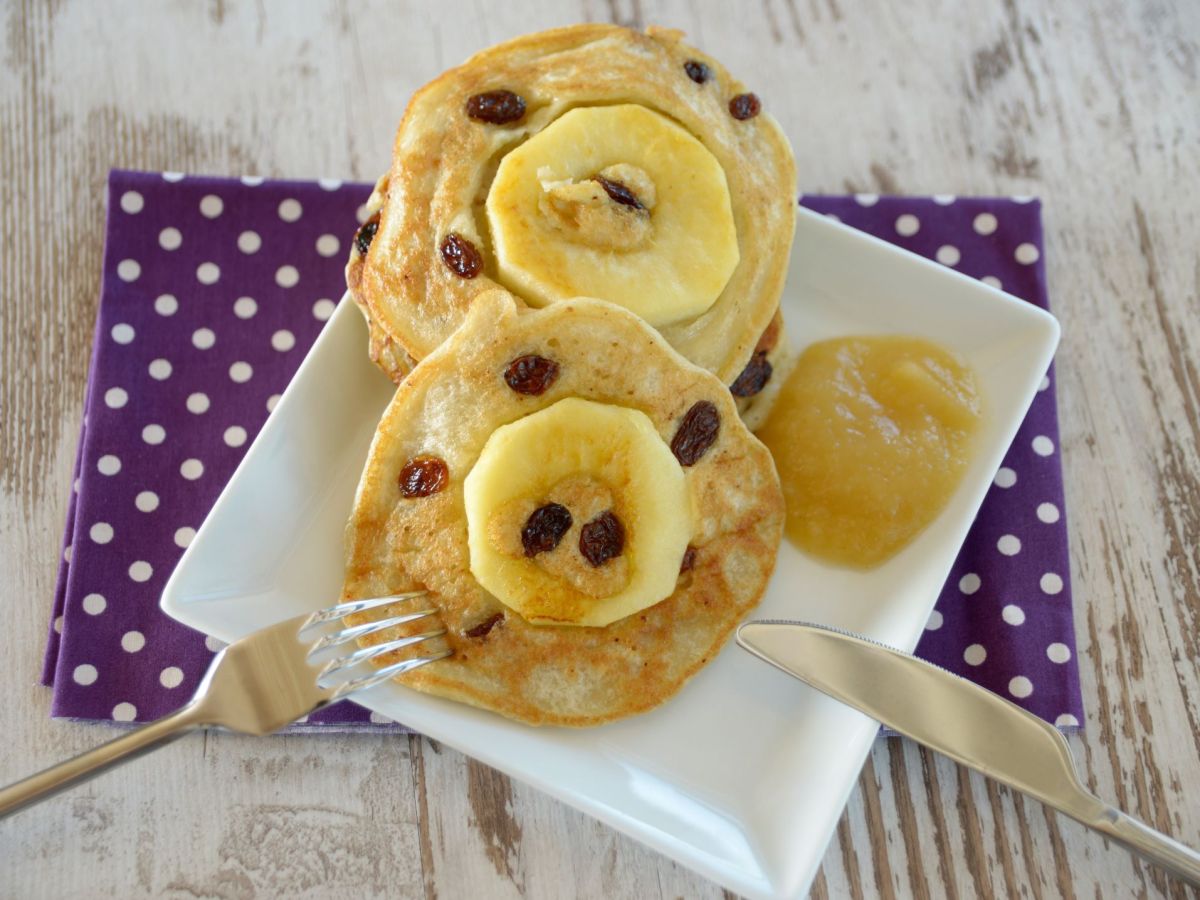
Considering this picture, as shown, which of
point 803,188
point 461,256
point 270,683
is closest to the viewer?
point 270,683

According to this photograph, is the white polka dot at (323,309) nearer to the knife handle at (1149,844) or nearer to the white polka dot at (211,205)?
the white polka dot at (211,205)

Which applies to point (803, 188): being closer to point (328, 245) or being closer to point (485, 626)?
point (328, 245)

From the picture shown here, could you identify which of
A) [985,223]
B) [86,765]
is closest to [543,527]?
[86,765]

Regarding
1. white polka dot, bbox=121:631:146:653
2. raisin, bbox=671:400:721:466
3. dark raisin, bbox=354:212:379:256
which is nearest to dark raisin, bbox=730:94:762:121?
raisin, bbox=671:400:721:466

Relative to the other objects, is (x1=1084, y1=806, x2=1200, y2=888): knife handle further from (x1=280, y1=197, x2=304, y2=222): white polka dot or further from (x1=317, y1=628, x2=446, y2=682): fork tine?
(x1=280, y1=197, x2=304, y2=222): white polka dot

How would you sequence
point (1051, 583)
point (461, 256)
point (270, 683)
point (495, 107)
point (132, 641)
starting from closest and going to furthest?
point (270, 683) → point (461, 256) → point (495, 107) → point (132, 641) → point (1051, 583)

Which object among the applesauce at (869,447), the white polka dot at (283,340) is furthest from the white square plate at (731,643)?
the white polka dot at (283,340)

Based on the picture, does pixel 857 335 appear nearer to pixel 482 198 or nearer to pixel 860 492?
pixel 860 492

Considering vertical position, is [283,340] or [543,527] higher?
[283,340]

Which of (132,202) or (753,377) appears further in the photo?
(132,202)
